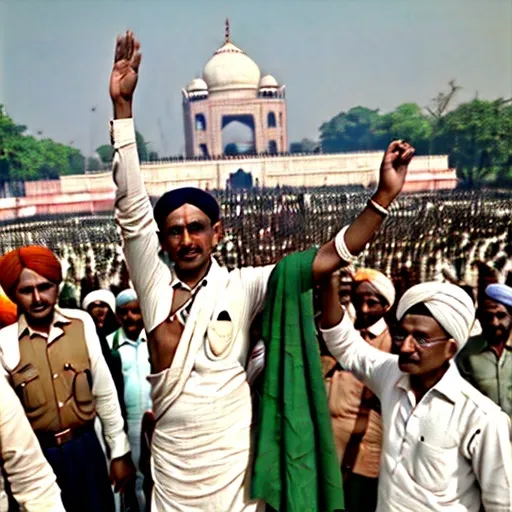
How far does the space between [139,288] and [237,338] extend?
0.98 feet

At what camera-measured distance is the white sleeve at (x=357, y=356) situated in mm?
1990

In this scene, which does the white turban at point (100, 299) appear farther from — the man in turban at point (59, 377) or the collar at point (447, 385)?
the collar at point (447, 385)

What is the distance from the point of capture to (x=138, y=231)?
1841mm

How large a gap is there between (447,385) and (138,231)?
0.90 metres

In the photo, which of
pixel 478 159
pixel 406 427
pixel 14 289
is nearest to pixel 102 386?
pixel 14 289

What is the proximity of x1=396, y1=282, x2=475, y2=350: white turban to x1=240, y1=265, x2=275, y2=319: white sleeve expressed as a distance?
1.32ft

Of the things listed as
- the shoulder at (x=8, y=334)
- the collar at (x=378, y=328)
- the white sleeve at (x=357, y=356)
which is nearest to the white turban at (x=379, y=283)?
the collar at (x=378, y=328)

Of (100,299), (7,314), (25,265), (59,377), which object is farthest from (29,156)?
(59,377)

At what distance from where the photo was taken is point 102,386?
220cm

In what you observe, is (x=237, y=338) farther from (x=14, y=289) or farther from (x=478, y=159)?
(x=478, y=159)

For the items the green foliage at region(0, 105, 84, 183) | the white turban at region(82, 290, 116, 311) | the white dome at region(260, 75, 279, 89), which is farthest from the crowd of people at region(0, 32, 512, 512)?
the white dome at region(260, 75, 279, 89)

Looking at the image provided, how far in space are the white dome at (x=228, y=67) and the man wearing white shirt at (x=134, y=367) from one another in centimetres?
124

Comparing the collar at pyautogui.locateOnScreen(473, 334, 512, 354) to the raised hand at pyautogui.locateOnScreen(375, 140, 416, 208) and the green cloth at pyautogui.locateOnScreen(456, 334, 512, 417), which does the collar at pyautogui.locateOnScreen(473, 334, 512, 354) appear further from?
the raised hand at pyautogui.locateOnScreen(375, 140, 416, 208)

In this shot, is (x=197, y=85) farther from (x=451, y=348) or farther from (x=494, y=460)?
(x=494, y=460)
